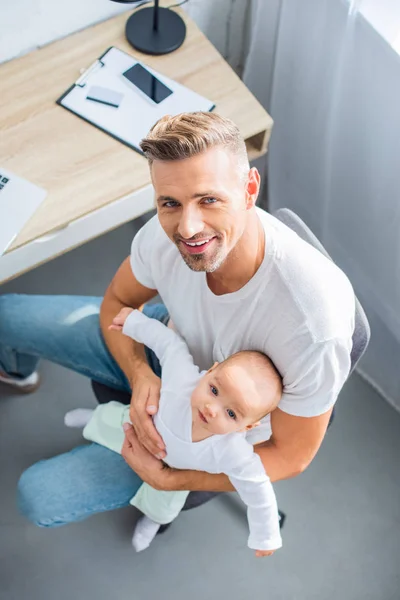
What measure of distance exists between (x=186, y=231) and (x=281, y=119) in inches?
46.8

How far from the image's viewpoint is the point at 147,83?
1.77m

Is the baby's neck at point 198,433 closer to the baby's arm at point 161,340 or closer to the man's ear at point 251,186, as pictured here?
the baby's arm at point 161,340

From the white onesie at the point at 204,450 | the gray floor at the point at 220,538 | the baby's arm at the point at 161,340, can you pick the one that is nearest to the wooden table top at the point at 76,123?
the baby's arm at the point at 161,340

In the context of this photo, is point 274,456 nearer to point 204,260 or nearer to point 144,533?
point 204,260

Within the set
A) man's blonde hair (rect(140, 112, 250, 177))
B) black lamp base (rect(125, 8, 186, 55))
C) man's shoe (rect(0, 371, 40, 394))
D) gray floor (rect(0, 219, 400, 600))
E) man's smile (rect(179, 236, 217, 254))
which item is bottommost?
gray floor (rect(0, 219, 400, 600))

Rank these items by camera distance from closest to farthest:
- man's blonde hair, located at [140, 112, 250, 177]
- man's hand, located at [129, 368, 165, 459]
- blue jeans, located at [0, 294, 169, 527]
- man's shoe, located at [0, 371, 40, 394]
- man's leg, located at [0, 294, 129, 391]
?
1. man's blonde hair, located at [140, 112, 250, 177]
2. man's hand, located at [129, 368, 165, 459]
3. blue jeans, located at [0, 294, 169, 527]
4. man's leg, located at [0, 294, 129, 391]
5. man's shoe, located at [0, 371, 40, 394]

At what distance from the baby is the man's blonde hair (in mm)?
386

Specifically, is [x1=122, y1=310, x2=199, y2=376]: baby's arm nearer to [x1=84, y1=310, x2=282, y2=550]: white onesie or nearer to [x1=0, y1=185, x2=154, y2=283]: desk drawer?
[x1=84, y1=310, x2=282, y2=550]: white onesie

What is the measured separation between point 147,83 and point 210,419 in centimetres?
90

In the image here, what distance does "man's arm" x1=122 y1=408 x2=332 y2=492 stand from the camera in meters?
1.35

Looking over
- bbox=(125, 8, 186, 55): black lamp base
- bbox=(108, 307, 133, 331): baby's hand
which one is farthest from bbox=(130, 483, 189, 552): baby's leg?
bbox=(125, 8, 186, 55): black lamp base

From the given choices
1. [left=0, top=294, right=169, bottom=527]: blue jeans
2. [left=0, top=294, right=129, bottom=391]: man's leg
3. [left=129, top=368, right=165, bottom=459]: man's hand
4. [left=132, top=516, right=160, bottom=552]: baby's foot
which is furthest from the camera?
[left=132, top=516, right=160, bottom=552]: baby's foot

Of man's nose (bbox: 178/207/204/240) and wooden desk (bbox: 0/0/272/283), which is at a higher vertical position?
man's nose (bbox: 178/207/204/240)

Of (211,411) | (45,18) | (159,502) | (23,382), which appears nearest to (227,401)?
(211,411)
